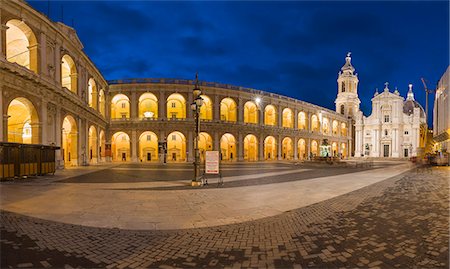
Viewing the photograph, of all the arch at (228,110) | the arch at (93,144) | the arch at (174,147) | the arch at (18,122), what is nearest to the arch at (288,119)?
the arch at (228,110)

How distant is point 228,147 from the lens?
49.2 metres

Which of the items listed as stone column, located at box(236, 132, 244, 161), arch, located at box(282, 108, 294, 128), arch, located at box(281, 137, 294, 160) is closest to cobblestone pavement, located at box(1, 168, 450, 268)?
stone column, located at box(236, 132, 244, 161)

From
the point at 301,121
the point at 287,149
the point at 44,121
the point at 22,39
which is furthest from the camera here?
the point at 301,121

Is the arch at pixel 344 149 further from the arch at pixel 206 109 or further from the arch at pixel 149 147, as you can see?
Answer: the arch at pixel 149 147

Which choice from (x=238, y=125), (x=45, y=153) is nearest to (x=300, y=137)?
(x=238, y=125)

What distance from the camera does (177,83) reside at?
140 feet

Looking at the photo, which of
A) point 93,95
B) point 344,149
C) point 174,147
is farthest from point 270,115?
point 93,95

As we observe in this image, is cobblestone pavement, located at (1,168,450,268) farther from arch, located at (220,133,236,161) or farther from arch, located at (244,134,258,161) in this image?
arch, located at (244,134,258,161)

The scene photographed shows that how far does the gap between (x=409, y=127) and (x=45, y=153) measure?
77.0 meters

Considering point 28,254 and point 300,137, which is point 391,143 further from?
point 28,254

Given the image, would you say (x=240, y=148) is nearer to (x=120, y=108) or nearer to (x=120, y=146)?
(x=120, y=146)

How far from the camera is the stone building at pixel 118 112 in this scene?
19.5 metres

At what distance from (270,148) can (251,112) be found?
10.1 meters

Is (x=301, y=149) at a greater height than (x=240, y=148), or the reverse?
(x=240, y=148)
